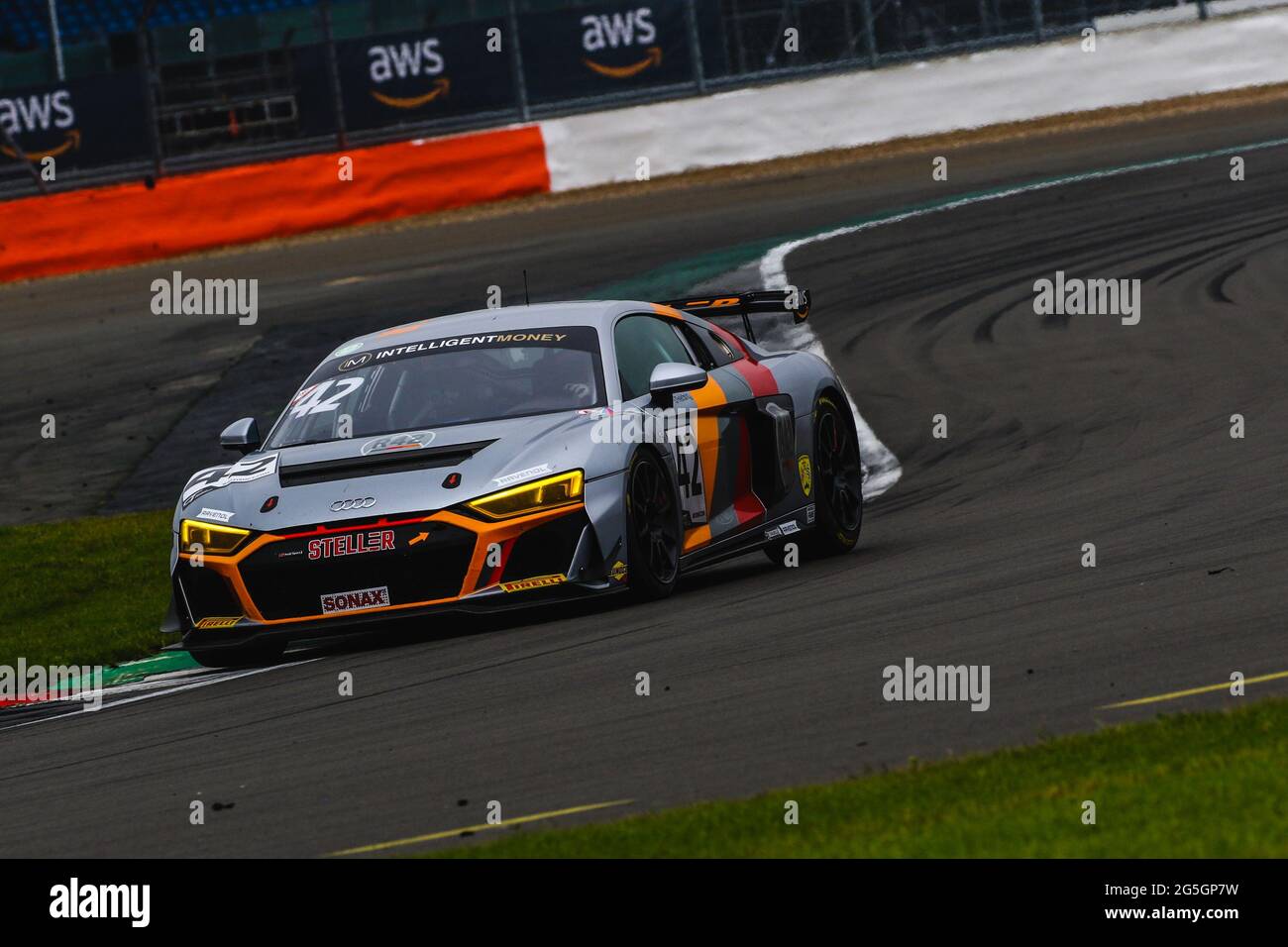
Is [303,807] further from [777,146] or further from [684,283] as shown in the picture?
[777,146]

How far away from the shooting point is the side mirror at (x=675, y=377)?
30.8ft

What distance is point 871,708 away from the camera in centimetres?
680

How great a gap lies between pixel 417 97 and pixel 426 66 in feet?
1.28

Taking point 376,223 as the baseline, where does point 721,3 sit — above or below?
above

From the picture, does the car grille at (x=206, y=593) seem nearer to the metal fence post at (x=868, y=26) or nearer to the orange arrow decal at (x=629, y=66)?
the orange arrow decal at (x=629, y=66)

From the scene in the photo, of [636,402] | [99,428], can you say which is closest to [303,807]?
[636,402]

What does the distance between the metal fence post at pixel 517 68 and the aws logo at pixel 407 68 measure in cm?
81

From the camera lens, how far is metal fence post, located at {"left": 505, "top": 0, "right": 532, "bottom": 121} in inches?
1024

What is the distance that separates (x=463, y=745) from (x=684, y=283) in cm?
1249

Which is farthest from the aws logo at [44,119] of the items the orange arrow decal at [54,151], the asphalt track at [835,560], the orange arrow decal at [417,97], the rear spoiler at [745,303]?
the rear spoiler at [745,303]

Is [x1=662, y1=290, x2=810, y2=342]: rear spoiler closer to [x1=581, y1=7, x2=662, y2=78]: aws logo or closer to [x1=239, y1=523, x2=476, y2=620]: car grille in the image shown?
[x1=239, y1=523, x2=476, y2=620]: car grille

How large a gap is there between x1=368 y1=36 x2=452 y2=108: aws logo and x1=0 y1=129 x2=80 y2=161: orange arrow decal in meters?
3.43

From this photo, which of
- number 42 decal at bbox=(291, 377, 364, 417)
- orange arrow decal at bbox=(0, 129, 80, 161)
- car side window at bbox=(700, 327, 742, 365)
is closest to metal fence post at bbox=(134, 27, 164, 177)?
orange arrow decal at bbox=(0, 129, 80, 161)

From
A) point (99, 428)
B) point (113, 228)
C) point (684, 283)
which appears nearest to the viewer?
point (99, 428)
